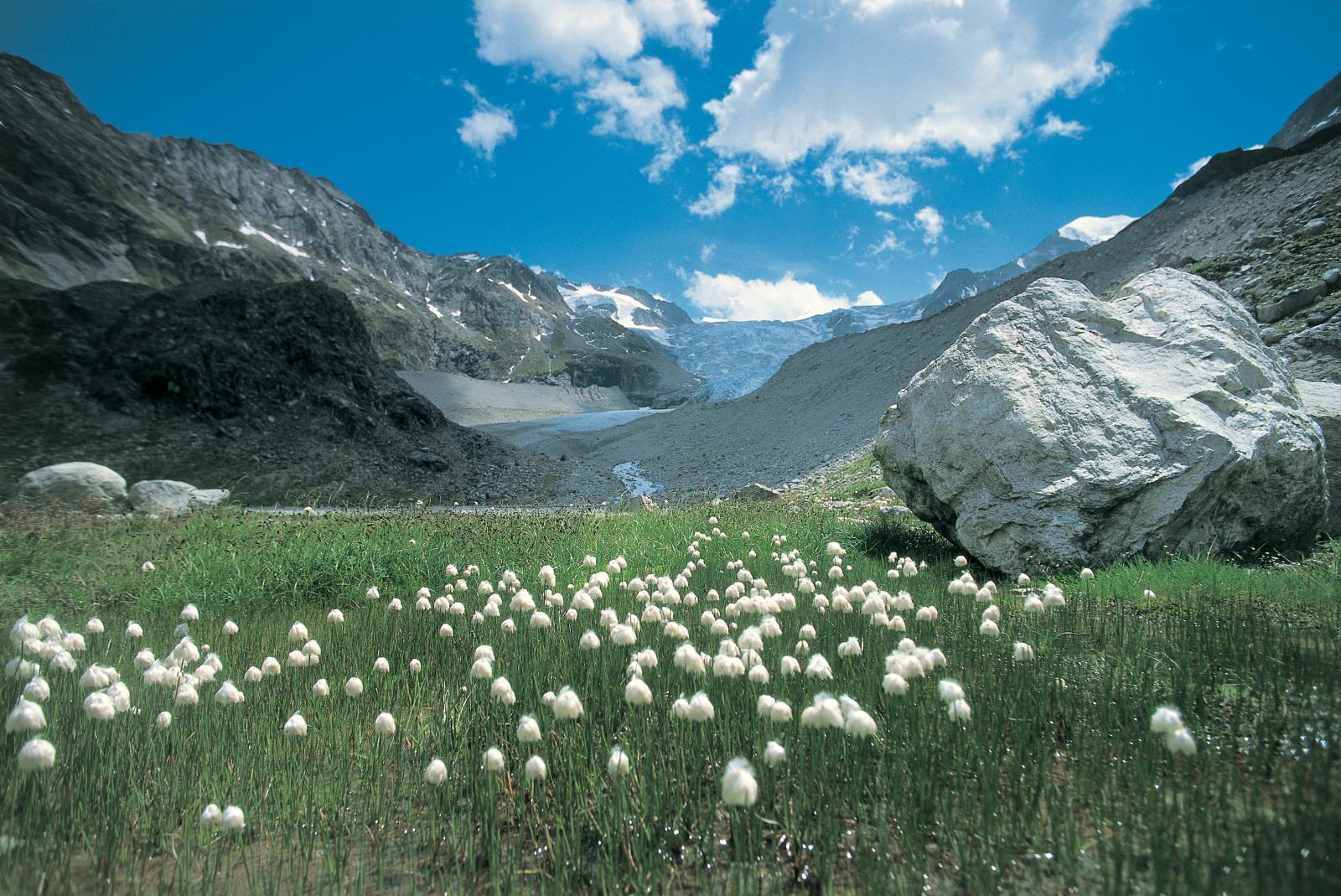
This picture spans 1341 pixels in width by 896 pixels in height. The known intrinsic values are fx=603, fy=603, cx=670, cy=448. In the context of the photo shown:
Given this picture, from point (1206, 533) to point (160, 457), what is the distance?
27862 millimetres

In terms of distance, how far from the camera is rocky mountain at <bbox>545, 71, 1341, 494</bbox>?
13289 millimetres

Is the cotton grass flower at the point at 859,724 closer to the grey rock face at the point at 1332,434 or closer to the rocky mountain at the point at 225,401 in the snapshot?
the grey rock face at the point at 1332,434

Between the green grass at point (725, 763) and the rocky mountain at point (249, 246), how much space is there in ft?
229

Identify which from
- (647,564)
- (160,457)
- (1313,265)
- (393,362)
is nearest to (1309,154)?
(1313,265)

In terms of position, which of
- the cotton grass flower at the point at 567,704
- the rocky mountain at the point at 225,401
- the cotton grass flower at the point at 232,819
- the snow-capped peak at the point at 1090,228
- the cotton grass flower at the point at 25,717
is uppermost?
the snow-capped peak at the point at 1090,228

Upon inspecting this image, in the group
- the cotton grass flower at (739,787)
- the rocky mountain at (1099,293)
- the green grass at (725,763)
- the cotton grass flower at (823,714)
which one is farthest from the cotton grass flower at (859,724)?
the rocky mountain at (1099,293)

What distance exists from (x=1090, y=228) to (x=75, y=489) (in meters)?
221

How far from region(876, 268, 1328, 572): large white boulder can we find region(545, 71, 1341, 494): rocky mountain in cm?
362

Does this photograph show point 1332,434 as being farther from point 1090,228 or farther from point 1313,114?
point 1090,228

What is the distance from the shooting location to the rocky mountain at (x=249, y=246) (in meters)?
59.8

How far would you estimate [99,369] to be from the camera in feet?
76.5

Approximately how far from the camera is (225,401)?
2428 cm

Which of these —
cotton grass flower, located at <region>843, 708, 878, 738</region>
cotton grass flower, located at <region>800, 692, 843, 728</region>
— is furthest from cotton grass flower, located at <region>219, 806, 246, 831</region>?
cotton grass flower, located at <region>843, 708, 878, 738</region>

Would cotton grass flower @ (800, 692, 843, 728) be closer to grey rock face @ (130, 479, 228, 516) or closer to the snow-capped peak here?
grey rock face @ (130, 479, 228, 516)
